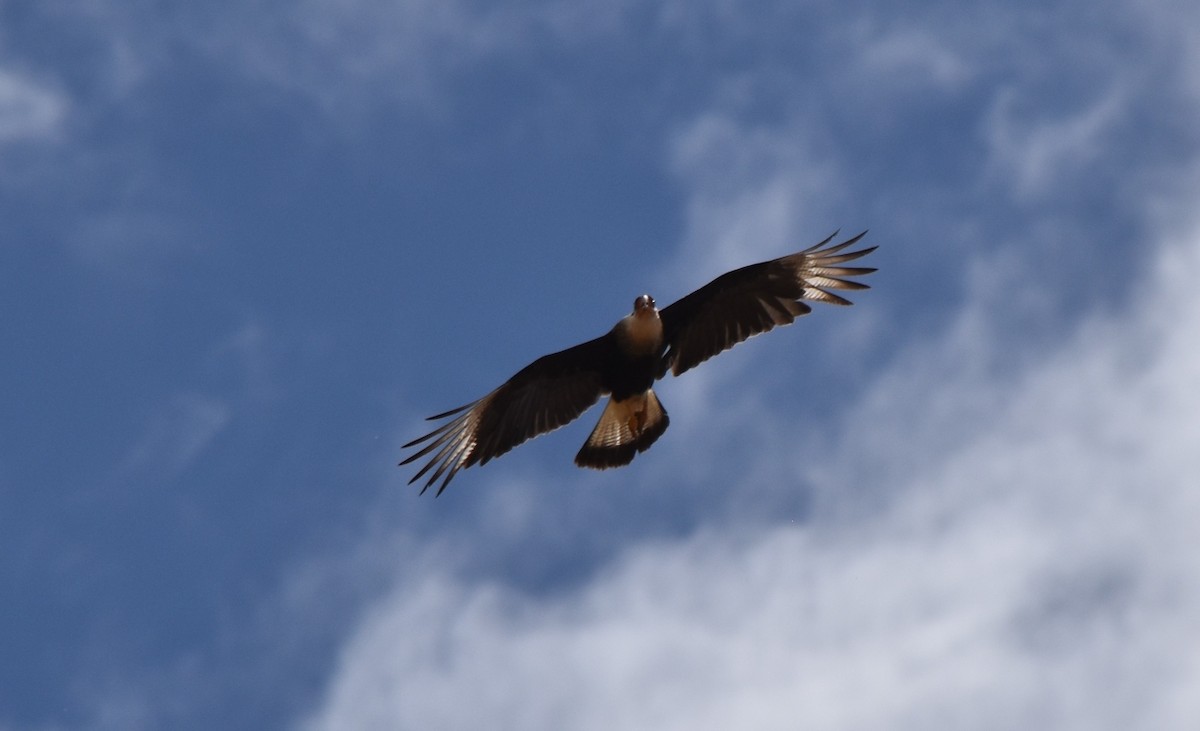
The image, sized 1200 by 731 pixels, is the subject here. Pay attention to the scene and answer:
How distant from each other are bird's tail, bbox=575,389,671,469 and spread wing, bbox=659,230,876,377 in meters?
0.38

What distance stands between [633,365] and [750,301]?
3.72ft

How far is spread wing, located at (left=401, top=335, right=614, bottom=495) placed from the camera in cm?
1936

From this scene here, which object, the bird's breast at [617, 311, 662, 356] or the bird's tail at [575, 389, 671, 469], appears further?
the bird's tail at [575, 389, 671, 469]

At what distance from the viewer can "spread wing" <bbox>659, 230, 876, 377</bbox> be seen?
19.1 metres

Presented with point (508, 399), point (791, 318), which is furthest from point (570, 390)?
point (791, 318)

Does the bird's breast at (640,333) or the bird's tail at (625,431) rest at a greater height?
the bird's breast at (640,333)

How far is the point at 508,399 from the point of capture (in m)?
19.5

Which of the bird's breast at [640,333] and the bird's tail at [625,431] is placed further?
the bird's tail at [625,431]

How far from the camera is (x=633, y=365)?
1898 cm

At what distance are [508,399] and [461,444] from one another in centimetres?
56

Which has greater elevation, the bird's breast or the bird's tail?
the bird's breast

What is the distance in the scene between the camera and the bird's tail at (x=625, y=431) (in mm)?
19359

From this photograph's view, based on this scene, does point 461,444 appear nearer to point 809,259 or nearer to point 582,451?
point 582,451

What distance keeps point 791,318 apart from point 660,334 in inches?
43.3
